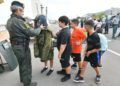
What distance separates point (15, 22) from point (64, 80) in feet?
6.99

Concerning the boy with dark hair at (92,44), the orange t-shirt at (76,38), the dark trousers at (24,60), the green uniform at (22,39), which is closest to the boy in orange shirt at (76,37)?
the orange t-shirt at (76,38)

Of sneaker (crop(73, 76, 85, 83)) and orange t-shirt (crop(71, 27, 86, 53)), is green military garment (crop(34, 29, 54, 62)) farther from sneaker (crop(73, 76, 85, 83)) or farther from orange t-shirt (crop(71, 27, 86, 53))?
sneaker (crop(73, 76, 85, 83))

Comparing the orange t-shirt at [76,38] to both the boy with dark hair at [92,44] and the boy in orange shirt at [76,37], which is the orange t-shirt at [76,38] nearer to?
the boy in orange shirt at [76,37]

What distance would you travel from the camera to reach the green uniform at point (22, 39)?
5.89 m

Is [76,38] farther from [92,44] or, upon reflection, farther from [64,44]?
[92,44]

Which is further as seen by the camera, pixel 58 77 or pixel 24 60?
pixel 58 77

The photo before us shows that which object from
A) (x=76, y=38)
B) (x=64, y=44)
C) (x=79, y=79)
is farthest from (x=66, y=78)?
(x=76, y=38)

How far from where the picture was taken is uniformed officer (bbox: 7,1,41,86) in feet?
19.3

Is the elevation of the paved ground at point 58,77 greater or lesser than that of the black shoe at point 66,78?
lesser

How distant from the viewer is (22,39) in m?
6.06

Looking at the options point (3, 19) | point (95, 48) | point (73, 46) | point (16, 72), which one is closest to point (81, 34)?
point (73, 46)

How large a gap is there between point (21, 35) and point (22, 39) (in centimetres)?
12

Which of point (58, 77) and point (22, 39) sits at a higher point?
point (22, 39)

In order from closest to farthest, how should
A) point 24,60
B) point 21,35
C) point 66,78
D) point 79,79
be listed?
1. point 21,35
2. point 24,60
3. point 79,79
4. point 66,78
